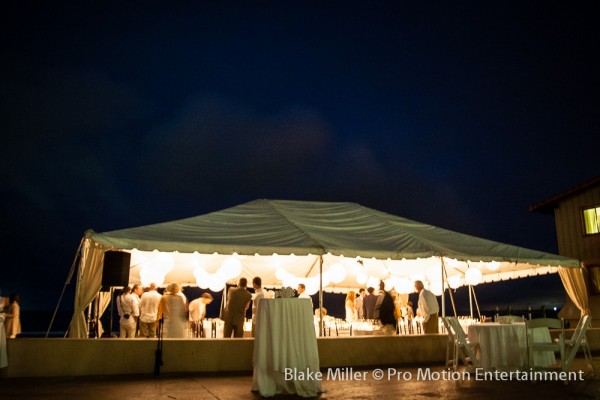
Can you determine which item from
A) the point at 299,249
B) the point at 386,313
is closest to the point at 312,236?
the point at 299,249

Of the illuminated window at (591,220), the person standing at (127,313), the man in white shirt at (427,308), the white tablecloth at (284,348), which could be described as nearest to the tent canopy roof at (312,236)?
the man in white shirt at (427,308)

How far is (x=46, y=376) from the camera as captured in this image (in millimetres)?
7219

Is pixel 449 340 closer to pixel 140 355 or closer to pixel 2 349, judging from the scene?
pixel 140 355

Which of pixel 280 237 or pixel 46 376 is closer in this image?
pixel 46 376

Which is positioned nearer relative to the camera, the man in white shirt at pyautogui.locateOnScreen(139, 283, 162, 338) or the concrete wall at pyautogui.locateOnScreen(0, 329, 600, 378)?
the concrete wall at pyautogui.locateOnScreen(0, 329, 600, 378)

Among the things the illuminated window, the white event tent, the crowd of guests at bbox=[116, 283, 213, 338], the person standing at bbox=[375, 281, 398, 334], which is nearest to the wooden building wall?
the illuminated window

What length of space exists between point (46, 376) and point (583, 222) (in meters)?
15.0

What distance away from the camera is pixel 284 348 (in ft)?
18.2

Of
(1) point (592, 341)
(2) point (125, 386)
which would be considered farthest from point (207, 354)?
(1) point (592, 341)

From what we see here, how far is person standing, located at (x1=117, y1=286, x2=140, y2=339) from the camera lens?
33.8 ft

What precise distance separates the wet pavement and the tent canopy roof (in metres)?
2.17

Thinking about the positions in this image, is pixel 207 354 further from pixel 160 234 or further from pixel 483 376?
pixel 483 376

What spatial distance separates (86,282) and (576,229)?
46.4 feet

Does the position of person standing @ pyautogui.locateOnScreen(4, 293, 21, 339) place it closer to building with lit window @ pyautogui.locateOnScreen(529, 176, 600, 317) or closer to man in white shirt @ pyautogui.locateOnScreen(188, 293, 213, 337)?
man in white shirt @ pyautogui.locateOnScreen(188, 293, 213, 337)
